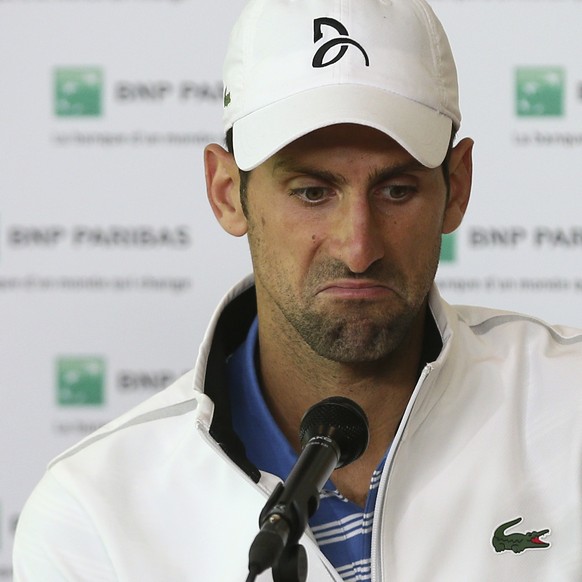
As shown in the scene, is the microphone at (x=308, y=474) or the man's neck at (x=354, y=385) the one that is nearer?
the microphone at (x=308, y=474)

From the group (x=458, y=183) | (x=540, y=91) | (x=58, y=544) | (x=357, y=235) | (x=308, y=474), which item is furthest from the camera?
(x=540, y=91)

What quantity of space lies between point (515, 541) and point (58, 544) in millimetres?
620

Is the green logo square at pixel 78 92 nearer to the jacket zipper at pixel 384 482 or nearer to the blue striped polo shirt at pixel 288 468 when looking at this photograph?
the blue striped polo shirt at pixel 288 468

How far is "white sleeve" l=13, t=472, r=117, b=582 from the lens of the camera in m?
1.58

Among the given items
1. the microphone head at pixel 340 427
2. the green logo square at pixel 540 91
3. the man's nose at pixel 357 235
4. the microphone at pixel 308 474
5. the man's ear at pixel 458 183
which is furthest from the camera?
the green logo square at pixel 540 91

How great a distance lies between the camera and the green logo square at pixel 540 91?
8.27ft

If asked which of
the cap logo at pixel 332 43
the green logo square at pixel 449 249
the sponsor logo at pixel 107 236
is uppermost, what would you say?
the cap logo at pixel 332 43

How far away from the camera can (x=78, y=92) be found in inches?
102

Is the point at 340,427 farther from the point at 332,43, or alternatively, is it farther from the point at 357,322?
the point at 332,43

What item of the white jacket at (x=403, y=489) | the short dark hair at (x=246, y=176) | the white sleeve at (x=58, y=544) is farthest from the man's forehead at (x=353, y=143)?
the white sleeve at (x=58, y=544)

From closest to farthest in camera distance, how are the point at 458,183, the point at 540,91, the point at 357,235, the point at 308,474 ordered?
the point at 308,474, the point at 357,235, the point at 458,183, the point at 540,91

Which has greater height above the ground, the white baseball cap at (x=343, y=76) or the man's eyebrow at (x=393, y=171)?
the white baseball cap at (x=343, y=76)

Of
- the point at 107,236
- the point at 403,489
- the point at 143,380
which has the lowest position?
the point at 143,380

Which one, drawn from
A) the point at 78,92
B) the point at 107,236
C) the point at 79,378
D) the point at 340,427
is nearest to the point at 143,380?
the point at 79,378
